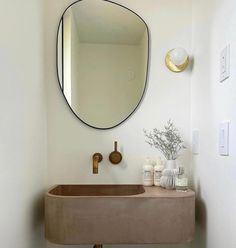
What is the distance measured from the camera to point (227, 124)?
3.86ft

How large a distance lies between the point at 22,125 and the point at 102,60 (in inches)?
27.1

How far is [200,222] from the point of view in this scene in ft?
5.03

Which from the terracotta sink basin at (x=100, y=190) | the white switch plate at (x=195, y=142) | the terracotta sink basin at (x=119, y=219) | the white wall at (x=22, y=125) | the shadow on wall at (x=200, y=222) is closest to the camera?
the white wall at (x=22, y=125)

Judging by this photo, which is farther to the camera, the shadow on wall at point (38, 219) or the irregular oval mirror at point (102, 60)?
the irregular oval mirror at point (102, 60)

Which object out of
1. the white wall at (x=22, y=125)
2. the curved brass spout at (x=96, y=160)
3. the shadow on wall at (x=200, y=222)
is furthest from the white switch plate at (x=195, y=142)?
the white wall at (x=22, y=125)

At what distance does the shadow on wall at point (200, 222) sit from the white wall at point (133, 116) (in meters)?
0.28

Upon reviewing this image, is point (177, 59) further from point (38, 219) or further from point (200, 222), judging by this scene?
point (38, 219)

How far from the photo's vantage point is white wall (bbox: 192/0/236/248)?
3.76 ft

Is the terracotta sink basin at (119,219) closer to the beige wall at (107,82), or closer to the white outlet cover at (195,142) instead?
the white outlet cover at (195,142)

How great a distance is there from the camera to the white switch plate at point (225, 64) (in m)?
1.18

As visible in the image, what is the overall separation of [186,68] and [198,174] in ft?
2.10

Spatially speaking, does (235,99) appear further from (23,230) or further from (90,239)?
(23,230)

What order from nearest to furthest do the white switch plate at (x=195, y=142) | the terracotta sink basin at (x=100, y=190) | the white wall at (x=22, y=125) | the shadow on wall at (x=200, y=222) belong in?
the white wall at (x=22, y=125), the shadow on wall at (x=200, y=222), the white switch plate at (x=195, y=142), the terracotta sink basin at (x=100, y=190)

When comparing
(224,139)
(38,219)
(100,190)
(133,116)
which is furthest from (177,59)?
(38,219)
